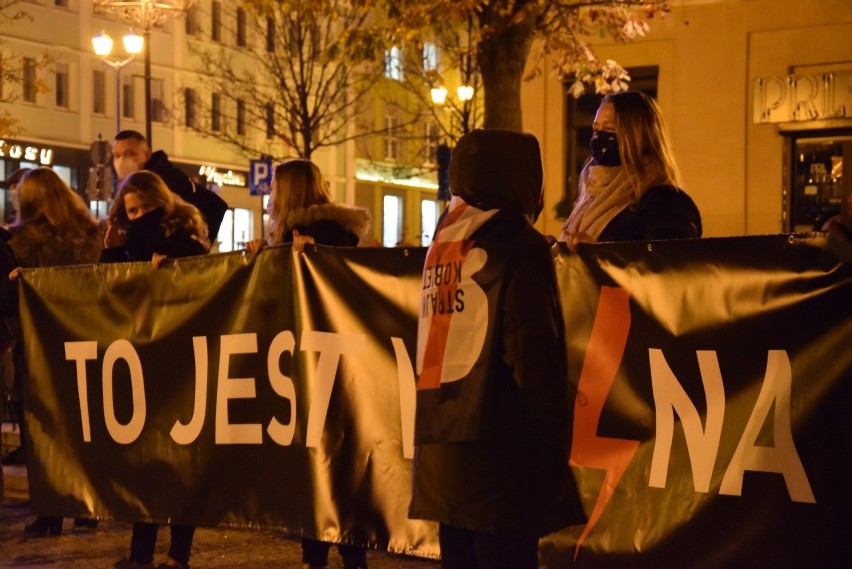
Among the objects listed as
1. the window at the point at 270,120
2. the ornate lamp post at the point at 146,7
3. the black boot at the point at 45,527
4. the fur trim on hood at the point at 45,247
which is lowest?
the black boot at the point at 45,527

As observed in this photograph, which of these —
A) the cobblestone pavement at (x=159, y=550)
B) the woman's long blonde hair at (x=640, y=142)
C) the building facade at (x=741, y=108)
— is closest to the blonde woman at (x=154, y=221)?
the cobblestone pavement at (x=159, y=550)

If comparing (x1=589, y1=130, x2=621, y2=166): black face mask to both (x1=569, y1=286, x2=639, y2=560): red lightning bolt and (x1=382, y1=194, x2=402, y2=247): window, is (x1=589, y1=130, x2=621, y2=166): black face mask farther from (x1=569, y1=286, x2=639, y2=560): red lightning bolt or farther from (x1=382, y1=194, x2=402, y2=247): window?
(x1=382, y1=194, x2=402, y2=247): window

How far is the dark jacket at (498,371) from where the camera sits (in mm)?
4211

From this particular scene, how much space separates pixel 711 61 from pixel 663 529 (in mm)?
14019

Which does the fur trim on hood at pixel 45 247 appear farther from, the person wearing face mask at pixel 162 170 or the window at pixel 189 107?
the window at pixel 189 107

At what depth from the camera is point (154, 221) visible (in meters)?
7.19

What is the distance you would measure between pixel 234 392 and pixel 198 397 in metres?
0.25

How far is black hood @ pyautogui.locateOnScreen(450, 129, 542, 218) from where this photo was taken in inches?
171

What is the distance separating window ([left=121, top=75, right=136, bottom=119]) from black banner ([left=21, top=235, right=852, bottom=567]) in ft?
144

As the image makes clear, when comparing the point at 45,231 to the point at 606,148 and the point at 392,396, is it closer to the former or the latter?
the point at 392,396

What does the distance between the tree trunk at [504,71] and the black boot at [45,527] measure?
839 centimetres

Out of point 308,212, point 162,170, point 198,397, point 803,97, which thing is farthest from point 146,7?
point 198,397

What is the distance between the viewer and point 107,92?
164 feet

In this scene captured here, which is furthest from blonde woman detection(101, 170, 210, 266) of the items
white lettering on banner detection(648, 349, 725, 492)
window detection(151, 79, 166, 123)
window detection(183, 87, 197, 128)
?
window detection(183, 87, 197, 128)
